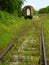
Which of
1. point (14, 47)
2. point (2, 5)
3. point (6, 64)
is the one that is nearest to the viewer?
point (6, 64)

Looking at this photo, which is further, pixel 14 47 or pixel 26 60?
pixel 14 47

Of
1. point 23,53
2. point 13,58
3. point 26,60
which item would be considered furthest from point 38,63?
point 23,53

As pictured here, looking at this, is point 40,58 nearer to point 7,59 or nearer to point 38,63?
point 38,63

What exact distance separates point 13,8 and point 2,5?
186cm

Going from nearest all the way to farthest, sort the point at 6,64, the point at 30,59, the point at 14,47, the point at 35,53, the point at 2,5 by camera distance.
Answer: the point at 6,64 < the point at 30,59 < the point at 35,53 < the point at 14,47 < the point at 2,5

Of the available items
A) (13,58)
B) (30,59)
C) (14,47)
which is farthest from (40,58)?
(14,47)

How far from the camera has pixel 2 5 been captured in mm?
32844

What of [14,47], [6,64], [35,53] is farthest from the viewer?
[14,47]

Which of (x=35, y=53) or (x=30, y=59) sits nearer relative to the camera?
(x=30, y=59)

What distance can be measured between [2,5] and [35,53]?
2399 centimetres

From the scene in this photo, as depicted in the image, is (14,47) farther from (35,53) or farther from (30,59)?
(30,59)

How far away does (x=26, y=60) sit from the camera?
826 cm

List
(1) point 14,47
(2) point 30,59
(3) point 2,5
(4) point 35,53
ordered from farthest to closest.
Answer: (3) point 2,5 → (1) point 14,47 → (4) point 35,53 → (2) point 30,59

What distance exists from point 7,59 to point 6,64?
0.87 m
